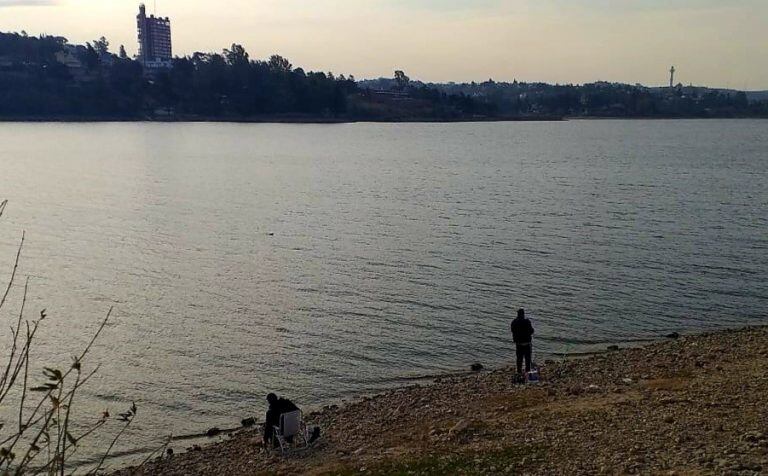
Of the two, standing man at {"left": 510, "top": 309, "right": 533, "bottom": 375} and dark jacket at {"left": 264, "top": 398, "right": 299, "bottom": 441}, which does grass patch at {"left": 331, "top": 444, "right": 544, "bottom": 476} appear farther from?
standing man at {"left": 510, "top": 309, "right": 533, "bottom": 375}

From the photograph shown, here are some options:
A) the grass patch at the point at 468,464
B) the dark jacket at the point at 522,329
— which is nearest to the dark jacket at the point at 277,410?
the grass patch at the point at 468,464

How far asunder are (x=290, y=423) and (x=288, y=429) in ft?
0.60

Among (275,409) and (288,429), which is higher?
(275,409)

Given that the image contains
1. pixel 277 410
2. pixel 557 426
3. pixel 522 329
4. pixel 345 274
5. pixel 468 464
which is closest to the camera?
pixel 468 464

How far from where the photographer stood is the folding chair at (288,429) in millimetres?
15430

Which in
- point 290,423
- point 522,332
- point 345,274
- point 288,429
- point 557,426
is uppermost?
point 522,332

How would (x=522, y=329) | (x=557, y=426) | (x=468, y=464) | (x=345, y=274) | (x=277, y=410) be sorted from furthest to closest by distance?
(x=345, y=274) → (x=522, y=329) → (x=277, y=410) → (x=557, y=426) → (x=468, y=464)

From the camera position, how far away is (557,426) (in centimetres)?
1501

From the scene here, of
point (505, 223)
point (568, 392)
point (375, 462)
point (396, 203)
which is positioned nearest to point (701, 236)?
point (505, 223)

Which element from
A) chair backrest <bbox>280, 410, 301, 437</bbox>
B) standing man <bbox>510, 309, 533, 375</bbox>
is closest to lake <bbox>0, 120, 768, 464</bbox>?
chair backrest <bbox>280, 410, 301, 437</bbox>

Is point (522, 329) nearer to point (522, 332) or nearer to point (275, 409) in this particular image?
point (522, 332)

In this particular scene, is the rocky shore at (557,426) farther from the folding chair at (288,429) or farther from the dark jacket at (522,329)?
the dark jacket at (522,329)

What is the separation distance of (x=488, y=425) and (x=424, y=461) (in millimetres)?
2826

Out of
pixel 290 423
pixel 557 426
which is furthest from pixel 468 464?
pixel 290 423
